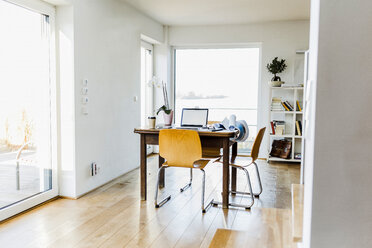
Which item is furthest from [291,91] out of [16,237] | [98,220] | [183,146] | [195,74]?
[16,237]

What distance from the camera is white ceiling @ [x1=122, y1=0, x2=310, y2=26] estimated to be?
4832mm

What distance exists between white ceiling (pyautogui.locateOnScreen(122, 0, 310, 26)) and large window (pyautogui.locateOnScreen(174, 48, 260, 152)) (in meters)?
0.71

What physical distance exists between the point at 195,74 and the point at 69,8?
140 inches

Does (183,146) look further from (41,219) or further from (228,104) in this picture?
(228,104)

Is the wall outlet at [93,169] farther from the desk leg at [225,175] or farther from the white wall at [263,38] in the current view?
the white wall at [263,38]

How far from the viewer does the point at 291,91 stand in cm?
616

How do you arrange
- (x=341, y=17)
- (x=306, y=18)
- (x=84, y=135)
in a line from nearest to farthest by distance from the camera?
(x=341, y=17), (x=84, y=135), (x=306, y=18)

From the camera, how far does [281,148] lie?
6.06 meters

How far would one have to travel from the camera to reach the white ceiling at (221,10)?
4.83 meters

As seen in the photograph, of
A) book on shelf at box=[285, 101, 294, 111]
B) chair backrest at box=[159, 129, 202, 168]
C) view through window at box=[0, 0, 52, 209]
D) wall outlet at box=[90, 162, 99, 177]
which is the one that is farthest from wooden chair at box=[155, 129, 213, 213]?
book on shelf at box=[285, 101, 294, 111]

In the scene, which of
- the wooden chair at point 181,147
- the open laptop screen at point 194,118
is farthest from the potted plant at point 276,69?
the wooden chair at point 181,147

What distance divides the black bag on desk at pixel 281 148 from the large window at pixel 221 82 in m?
0.56

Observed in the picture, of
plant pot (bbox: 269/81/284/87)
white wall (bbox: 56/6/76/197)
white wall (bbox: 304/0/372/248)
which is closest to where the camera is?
white wall (bbox: 304/0/372/248)

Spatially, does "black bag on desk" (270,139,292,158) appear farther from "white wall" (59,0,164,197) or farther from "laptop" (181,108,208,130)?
"laptop" (181,108,208,130)
